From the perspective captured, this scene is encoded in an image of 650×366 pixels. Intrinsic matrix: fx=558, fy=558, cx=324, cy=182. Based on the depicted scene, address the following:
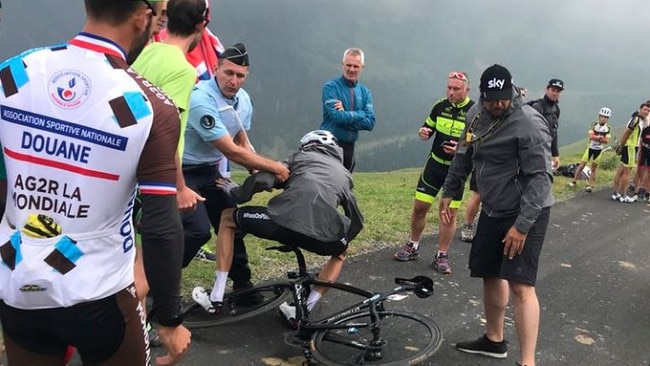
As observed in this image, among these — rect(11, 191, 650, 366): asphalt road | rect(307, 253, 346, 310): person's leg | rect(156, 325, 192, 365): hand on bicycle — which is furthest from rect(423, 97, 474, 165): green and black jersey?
rect(156, 325, 192, 365): hand on bicycle

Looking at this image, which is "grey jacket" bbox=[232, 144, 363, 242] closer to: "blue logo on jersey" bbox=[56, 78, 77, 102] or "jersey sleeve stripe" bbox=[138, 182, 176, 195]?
"jersey sleeve stripe" bbox=[138, 182, 176, 195]

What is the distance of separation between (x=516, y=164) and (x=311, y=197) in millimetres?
1592

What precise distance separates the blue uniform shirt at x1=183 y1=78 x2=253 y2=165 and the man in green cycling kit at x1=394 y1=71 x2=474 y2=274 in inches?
110

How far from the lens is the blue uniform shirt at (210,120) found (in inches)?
167

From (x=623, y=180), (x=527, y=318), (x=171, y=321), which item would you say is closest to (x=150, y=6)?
(x=171, y=321)

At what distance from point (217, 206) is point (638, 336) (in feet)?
13.4

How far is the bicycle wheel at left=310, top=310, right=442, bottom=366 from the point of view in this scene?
404cm

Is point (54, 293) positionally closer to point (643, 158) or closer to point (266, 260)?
point (266, 260)

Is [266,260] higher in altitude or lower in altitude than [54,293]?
lower

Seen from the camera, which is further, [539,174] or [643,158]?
[643,158]

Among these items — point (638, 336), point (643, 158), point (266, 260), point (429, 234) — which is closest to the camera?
point (638, 336)

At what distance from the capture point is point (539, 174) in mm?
4137

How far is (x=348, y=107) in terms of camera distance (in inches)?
281

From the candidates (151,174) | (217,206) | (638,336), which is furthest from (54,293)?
(638,336)
